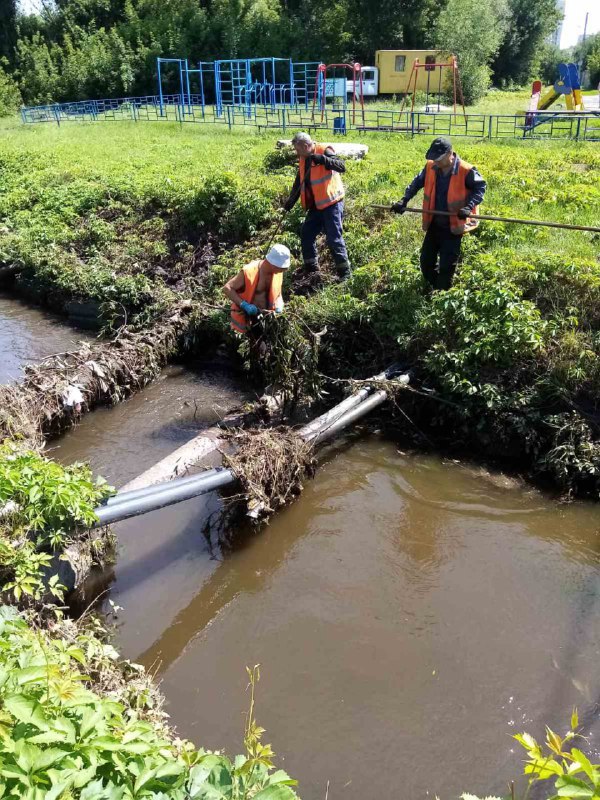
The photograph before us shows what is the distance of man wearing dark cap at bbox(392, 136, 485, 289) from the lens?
21.7ft

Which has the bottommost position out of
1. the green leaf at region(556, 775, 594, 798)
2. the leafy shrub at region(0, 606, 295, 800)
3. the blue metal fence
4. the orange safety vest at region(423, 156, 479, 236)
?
the leafy shrub at region(0, 606, 295, 800)

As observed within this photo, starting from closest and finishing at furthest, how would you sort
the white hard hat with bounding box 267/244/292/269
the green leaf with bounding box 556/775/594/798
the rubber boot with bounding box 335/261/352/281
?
the green leaf with bounding box 556/775/594/798
the white hard hat with bounding box 267/244/292/269
the rubber boot with bounding box 335/261/352/281

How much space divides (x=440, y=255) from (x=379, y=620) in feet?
13.5

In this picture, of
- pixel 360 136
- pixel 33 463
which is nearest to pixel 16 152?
pixel 360 136

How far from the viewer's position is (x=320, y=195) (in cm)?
786

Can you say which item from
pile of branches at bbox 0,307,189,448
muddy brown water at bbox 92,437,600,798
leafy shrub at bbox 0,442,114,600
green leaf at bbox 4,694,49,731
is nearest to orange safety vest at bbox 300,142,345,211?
pile of branches at bbox 0,307,189,448

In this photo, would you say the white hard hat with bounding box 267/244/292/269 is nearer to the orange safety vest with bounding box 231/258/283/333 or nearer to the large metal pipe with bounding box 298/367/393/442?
the orange safety vest with bounding box 231/258/283/333

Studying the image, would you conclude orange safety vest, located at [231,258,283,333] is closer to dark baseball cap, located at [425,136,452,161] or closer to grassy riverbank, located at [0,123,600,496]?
grassy riverbank, located at [0,123,600,496]

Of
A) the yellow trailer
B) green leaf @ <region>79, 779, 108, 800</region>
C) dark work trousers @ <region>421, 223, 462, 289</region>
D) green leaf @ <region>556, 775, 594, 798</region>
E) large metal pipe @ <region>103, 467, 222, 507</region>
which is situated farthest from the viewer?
the yellow trailer

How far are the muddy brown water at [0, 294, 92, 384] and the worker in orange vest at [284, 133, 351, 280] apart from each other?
3499 millimetres

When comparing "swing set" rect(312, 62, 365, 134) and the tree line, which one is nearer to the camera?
"swing set" rect(312, 62, 365, 134)

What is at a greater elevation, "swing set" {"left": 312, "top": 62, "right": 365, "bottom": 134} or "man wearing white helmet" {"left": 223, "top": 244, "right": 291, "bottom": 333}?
"swing set" {"left": 312, "top": 62, "right": 365, "bottom": 134}

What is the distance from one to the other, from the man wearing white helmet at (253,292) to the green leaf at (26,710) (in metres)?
4.82

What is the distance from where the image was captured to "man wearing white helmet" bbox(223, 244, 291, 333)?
6.54 m
